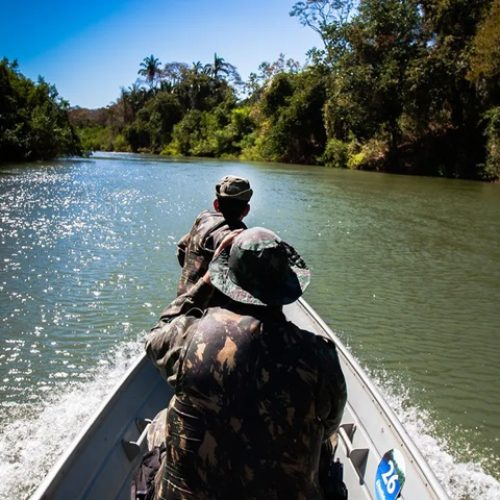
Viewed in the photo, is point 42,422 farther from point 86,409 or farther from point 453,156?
point 453,156

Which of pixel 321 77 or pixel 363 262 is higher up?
pixel 321 77

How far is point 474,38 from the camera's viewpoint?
25.0m

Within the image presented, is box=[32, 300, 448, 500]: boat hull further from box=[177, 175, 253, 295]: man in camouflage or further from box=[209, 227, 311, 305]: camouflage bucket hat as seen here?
box=[209, 227, 311, 305]: camouflage bucket hat

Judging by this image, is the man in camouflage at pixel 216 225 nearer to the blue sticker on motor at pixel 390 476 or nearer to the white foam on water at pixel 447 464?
the blue sticker on motor at pixel 390 476

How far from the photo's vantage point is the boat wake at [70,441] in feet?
11.6

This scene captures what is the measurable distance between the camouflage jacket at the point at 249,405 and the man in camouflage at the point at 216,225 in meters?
1.63

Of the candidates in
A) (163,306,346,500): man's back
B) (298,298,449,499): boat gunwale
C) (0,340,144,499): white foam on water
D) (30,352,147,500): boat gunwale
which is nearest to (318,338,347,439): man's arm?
(163,306,346,500): man's back

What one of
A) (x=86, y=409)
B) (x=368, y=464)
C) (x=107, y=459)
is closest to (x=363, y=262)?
(x=86, y=409)

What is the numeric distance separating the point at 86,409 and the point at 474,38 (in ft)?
87.5

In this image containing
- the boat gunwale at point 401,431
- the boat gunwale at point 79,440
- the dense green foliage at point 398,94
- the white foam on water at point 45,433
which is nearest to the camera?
the boat gunwale at point 79,440

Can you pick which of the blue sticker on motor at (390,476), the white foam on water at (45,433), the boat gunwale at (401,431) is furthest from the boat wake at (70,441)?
the blue sticker on motor at (390,476)

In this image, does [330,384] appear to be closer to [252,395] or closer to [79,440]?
[252,395]

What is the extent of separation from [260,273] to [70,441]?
298 cm

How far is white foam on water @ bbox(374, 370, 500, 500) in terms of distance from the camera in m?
3.57
